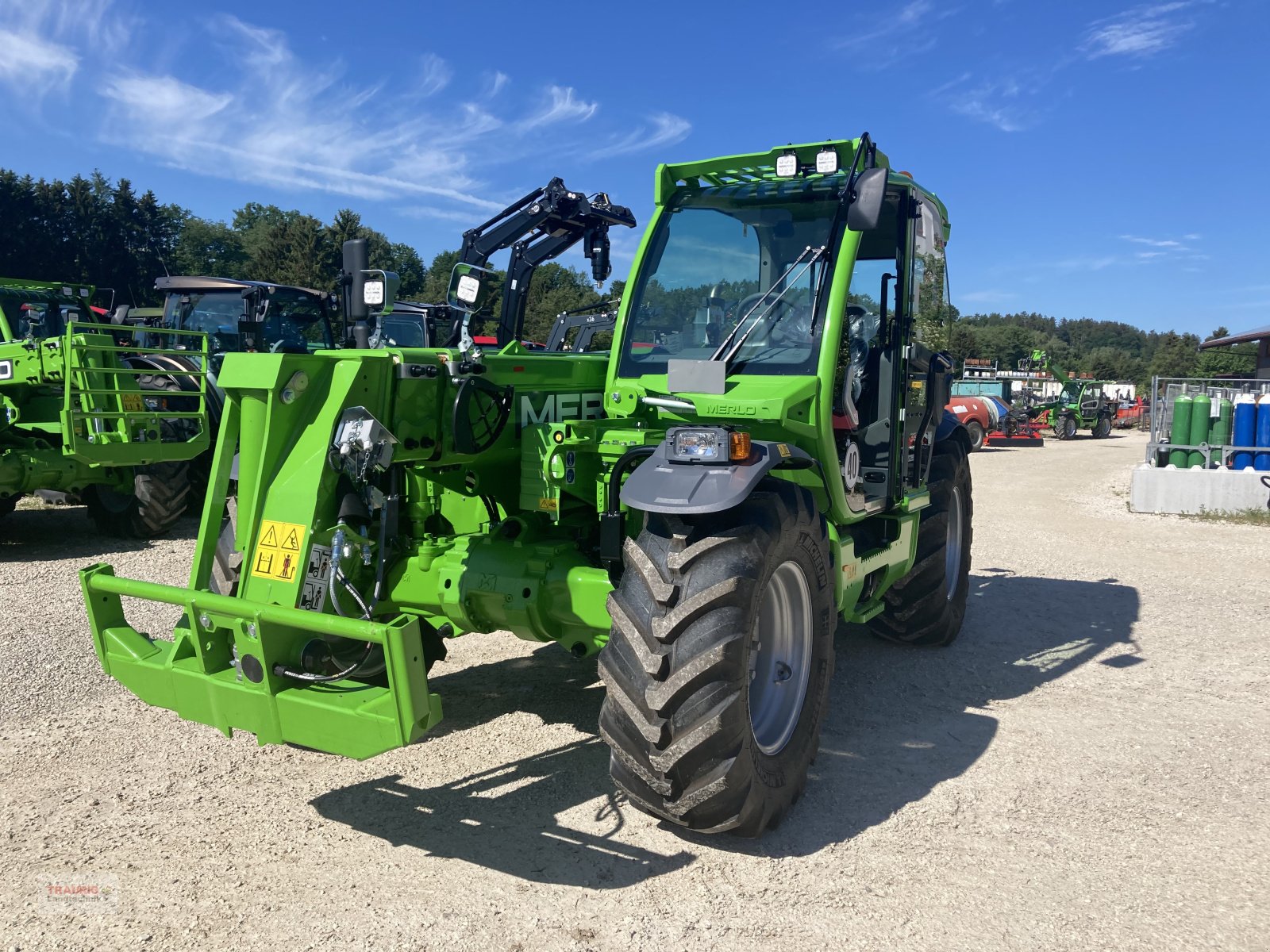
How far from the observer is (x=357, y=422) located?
3551mm

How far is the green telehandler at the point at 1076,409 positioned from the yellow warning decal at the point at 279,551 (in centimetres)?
2950

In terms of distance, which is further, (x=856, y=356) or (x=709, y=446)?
(x=856, y=356)

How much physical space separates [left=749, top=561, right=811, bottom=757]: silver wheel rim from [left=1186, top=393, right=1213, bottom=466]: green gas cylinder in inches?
462

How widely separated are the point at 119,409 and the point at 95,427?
26 cm

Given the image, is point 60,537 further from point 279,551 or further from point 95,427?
point 279,551

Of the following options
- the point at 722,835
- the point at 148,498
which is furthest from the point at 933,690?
the point at 148,498

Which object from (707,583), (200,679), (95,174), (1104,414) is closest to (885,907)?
(707,583)

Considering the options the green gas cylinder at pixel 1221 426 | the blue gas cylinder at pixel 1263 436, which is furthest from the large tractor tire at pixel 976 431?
the blue gas cylinder at pixel 1263 436

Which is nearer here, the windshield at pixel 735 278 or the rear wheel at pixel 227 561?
the rear wheel at pixel 227 561

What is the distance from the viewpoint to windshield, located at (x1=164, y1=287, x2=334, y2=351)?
447 inches

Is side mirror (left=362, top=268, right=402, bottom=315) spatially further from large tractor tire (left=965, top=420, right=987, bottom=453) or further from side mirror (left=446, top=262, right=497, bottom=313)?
large tractor tire (left=965, top=420, right=987, bottom=453)

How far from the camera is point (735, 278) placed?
15.4 ft

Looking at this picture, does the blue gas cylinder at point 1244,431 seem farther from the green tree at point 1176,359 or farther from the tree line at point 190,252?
the green tree at point 1176,359

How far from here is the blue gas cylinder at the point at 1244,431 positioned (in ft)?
42.7
